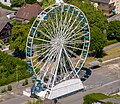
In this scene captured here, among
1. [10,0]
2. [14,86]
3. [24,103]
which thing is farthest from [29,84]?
[10,0]

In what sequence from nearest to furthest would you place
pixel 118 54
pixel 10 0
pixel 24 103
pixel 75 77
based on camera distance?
1. pixel 24 103
2. pixel 75 77
3. pixel 118 54
4. pixel 10 0

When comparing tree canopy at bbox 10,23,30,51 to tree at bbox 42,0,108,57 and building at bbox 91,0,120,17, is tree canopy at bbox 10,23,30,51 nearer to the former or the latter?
tree at bbox 42,0,108,57

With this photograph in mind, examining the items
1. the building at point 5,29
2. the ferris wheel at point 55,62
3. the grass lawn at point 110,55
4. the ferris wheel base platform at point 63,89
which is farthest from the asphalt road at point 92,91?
the building at point 5,29

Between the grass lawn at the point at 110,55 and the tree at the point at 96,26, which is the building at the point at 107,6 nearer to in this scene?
the tree at the point at 96,26

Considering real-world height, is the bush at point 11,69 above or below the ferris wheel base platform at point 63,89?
above

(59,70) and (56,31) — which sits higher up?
(56,31)

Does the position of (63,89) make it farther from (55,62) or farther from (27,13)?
(27,13)

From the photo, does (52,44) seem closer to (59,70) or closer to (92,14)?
(59,70)

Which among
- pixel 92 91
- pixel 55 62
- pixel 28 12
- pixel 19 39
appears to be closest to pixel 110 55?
pixel 19 39

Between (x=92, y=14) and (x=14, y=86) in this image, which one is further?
(x=92, y=14)

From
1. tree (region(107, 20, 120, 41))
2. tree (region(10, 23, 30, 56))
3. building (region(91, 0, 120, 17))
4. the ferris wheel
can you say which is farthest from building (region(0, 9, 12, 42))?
building (region(91, 0, 120, 17))
